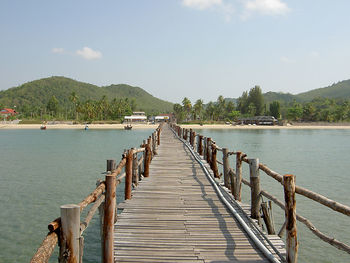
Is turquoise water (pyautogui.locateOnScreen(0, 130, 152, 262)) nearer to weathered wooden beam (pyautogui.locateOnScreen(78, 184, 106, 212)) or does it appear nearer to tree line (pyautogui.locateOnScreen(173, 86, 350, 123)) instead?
weathered wooden beam (pyautogui.locateOnScreen(78, 184, 106, 212))

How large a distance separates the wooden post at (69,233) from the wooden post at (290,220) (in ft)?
9.53

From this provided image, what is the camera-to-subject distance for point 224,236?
5.23 meters

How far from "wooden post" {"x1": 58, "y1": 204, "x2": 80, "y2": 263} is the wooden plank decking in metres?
1.31

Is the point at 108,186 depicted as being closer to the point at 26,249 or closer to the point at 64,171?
the point at 26,249

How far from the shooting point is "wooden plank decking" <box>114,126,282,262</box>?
448 centimetres

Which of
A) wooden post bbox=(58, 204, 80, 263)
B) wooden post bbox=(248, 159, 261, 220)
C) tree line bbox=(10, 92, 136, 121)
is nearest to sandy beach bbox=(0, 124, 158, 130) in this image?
tree line bbox=(10, 92, 136, 121)

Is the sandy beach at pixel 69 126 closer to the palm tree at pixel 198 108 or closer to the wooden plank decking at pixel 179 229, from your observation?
the palm tree at pixel 198 108

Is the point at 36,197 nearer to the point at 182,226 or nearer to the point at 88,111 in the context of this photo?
the point at 182,226

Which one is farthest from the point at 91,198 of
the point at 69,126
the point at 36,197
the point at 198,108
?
the point at 198,108

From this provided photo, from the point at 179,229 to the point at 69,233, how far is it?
290 cm

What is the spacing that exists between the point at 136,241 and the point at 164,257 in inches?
29.3

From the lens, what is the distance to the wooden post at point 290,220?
407cm

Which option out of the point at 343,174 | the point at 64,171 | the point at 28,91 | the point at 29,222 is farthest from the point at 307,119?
the point at 28,91

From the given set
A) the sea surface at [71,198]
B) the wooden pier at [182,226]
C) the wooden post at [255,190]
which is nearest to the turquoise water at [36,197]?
the sea surface at [71,198]
